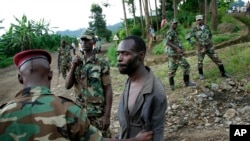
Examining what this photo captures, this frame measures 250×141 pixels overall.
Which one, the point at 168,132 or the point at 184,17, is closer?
the point at 168,132

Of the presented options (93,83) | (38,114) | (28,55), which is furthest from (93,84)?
(38,114)

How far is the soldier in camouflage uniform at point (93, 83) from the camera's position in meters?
3.48

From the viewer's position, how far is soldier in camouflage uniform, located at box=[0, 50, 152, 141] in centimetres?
174

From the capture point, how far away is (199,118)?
599 cm

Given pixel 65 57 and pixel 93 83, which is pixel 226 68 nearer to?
pixel 65 57

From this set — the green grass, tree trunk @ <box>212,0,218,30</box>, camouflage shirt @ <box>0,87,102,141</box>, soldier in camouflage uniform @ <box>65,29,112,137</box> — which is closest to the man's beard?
soldier in camouflage uniform @ <box>65,29,112,137</box>

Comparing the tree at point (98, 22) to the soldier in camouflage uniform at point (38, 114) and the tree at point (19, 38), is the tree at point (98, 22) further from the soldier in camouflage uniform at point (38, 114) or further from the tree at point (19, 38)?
the soldier in camouflage uniform at point (38, 114)

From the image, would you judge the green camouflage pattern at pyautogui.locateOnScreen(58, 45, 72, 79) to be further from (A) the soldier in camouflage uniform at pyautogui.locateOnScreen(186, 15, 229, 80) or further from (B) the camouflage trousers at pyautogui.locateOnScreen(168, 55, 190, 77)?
(A) the soldier in camouflage uniform at pyautogui.locateOnScreen(186, 15, 229, 80)

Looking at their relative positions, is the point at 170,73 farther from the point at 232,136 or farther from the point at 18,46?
the point at 18,46

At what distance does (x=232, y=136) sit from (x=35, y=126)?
106 inches

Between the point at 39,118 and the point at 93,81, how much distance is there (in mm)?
1736

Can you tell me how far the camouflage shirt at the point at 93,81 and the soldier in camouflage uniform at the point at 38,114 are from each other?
1.53m

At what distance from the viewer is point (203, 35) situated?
7648 millimetres

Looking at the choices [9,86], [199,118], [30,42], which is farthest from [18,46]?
[199,118]
